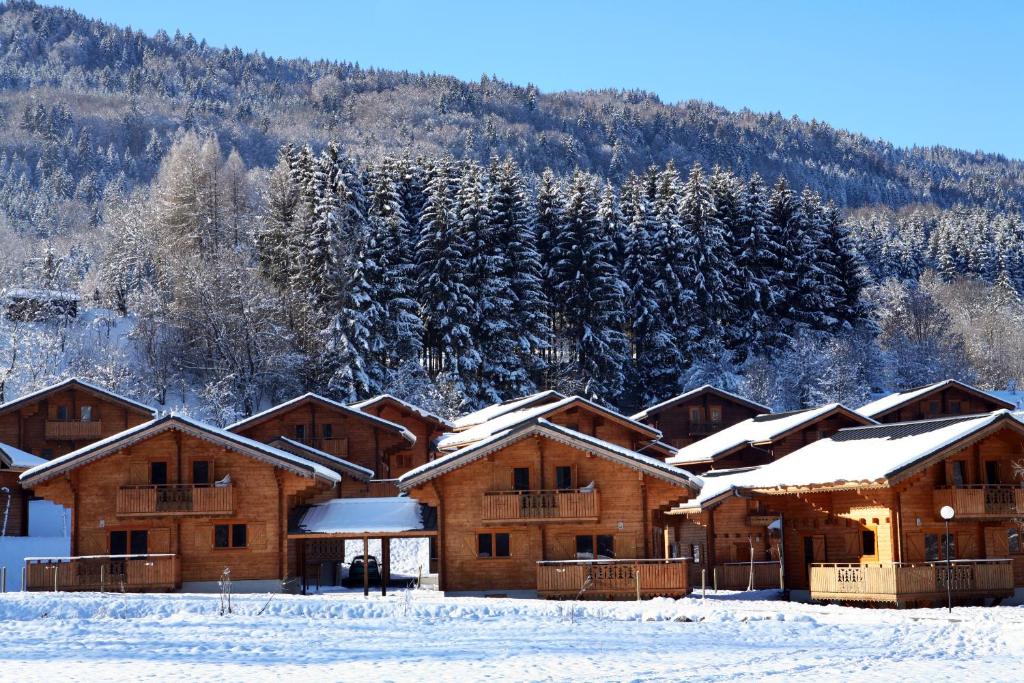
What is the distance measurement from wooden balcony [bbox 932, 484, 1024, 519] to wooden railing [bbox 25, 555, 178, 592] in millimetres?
24792

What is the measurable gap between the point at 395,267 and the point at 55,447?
23008 millimetres

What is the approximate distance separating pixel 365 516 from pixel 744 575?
1496cm

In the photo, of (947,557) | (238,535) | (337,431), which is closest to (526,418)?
(337,431)

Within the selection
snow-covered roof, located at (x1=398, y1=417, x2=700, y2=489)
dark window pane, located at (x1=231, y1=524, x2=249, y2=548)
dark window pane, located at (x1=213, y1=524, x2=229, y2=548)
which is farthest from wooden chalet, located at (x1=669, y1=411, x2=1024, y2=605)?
dark window pane, located at (x1=213, y1=524, x2=229, y2=548)

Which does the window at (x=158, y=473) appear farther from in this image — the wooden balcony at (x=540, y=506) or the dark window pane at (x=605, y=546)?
the dark window pane at (x=605, y=546)

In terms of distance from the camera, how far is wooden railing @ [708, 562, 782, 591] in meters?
45.6

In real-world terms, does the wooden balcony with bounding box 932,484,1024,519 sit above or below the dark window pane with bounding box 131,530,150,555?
above

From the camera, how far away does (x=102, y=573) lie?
125ft

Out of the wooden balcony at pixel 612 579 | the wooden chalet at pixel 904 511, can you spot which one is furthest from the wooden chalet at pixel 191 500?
the wooden chalet at pixel 904 511

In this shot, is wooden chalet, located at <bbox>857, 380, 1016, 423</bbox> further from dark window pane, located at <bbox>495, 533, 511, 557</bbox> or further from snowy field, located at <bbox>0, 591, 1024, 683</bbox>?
snowy field, located at <bbox>0, 591, 1024, 683</bbox>

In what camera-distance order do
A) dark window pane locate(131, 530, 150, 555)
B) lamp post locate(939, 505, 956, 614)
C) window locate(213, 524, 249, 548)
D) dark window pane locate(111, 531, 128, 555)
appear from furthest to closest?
window locate(213, 524, 249, 548) < dark window pane locate(131, 530, 150, 555) < dark window pane locate(111, 531, 128, 555) < lamp post locate(939, 505, 956, 614)

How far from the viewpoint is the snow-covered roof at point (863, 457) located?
3682 cm

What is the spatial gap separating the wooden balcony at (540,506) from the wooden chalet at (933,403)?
29.0m

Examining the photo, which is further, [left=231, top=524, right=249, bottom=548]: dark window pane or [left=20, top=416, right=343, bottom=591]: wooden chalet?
[left=231, top=524, right=249, bottom=548]: dark window pane
